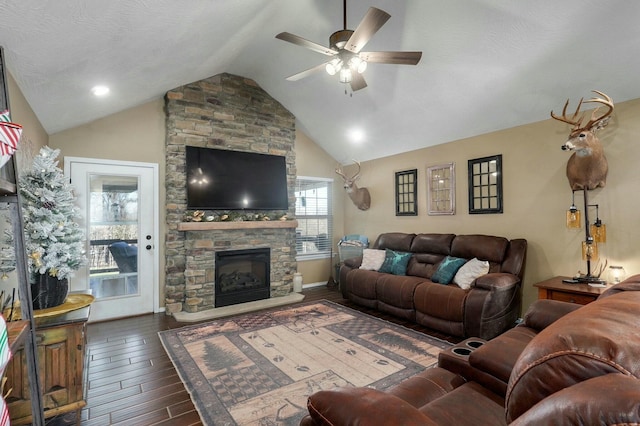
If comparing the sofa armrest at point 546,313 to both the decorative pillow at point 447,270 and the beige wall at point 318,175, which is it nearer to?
the decorative pillow at point 447,270

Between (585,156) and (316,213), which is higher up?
(585,156)

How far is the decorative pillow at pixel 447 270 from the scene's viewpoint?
12.8ft

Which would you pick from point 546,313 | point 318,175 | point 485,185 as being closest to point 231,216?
point 318,175

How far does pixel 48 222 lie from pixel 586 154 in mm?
4796

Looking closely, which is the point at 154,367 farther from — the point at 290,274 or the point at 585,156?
the point at 585,156

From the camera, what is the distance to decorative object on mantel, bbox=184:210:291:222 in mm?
4621

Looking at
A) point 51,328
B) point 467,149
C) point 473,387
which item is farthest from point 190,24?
point 467,149

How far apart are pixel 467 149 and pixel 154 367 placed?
4.62 m

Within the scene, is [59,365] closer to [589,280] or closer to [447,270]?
[447,270]

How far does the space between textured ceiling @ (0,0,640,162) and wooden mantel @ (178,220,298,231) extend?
1.81 m

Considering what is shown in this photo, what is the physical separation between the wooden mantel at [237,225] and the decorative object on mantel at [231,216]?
0.33ft

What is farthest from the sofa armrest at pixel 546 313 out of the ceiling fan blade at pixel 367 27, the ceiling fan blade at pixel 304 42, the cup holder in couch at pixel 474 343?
the ceiling fan blade at pixel 304 42

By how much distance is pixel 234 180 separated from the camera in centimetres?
498

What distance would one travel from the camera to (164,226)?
461 cm
